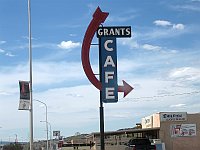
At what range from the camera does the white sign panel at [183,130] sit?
53750 millimetres

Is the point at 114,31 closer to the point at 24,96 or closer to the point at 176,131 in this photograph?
the point at 24,96

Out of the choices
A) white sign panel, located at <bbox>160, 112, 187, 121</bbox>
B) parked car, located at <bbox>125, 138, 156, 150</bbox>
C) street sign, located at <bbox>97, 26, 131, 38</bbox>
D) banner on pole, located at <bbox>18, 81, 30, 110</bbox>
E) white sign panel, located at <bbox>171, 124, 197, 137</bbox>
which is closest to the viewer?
street sign, located at <bbox>97, 26, 131, 38</bbox>

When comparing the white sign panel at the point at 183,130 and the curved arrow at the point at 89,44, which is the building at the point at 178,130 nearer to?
the white sign panel at the point at 183,130

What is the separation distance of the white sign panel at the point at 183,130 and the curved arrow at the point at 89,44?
3941 cm

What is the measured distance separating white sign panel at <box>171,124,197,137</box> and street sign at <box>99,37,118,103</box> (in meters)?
39.7

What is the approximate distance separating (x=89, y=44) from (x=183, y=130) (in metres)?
40.5

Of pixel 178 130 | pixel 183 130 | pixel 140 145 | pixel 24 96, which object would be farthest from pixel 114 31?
pixel 183 130

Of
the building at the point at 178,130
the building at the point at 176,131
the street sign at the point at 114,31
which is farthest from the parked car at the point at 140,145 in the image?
the street sign at the point at 114,31

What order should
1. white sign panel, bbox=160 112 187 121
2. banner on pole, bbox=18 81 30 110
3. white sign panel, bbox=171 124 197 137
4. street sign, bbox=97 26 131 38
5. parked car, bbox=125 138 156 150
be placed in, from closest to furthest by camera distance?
street sign, bbox=97 26 131 38 → banner on pole, bbox=18 81 30 110 → parked car, bbox=125 138 156 150 → white sign panel, bbox=160 112 187 121 → white sign panel, bbox=171 124 197 137

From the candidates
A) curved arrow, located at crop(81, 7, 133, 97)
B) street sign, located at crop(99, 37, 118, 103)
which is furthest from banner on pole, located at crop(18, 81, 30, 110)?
street sign, located at crop(99, 37, 118, 103)

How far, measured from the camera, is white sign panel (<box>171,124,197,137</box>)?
53.8 metres

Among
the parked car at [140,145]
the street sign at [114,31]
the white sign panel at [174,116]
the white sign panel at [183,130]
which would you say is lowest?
the parked car at [140,145]

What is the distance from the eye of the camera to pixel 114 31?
15.3m

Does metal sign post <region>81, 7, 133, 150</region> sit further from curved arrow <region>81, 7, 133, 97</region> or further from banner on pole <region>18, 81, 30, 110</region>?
banner on pole <region>18, 81, 30, 110</region>
